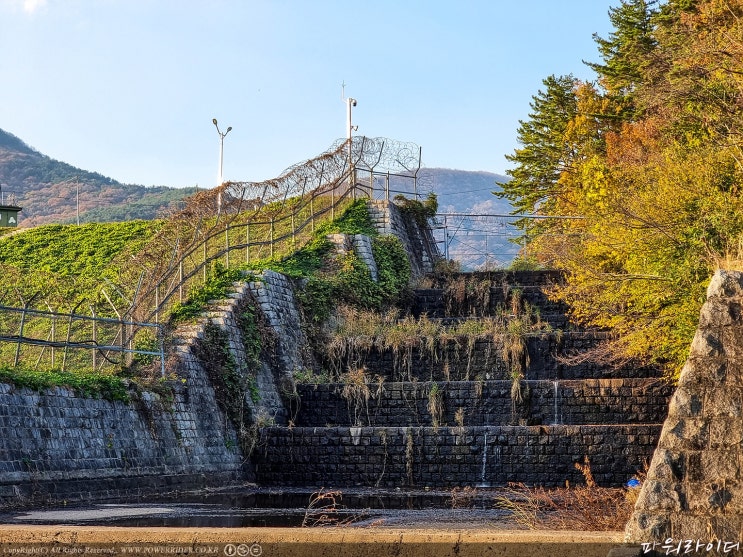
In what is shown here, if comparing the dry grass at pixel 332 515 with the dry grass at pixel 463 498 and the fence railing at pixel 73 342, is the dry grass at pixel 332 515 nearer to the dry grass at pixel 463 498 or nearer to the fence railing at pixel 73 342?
the dry grass at pixel 463 498

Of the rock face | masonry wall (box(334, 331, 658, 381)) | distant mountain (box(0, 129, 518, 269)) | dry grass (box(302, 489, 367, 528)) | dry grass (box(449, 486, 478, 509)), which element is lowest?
dry grass (box(449, 486, 478, 509))

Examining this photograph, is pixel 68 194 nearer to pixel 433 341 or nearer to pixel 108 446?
pixel 433 341

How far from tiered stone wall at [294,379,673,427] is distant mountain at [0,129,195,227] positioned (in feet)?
210

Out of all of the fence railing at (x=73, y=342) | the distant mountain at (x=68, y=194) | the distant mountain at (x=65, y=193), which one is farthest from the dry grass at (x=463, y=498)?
the distant mountain at (x=65, y=193)

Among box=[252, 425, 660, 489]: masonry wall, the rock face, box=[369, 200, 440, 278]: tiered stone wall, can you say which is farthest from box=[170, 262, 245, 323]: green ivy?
the rock face

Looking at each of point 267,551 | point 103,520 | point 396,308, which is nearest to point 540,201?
point 396,308

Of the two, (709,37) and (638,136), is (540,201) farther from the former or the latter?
(709,37)

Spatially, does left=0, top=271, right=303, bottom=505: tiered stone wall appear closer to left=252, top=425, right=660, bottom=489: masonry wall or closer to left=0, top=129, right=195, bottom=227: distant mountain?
left=252, top=425, right=660, bottom=489: masonry wall

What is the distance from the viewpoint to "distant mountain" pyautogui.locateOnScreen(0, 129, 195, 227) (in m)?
90.4

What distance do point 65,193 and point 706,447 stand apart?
99.9 m

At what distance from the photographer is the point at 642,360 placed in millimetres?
24609

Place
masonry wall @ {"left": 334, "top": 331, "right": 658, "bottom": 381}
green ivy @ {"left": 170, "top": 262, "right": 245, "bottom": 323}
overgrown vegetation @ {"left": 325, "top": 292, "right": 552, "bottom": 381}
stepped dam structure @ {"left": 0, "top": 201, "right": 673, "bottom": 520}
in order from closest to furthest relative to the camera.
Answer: stepped dam structure @ {"left": 0, "top": 201, "right": 673, "bottom": 520}
green ivy @ {"left": 170, "top": 262, "right": 245, "bottom": 323}
masonry wall @ {"left": 334, "top": 331, "right": 658, "bottom": 381}
overgrown vegetation @ {"left": 325, "top": 292, "right": 552, "bottom": 381}

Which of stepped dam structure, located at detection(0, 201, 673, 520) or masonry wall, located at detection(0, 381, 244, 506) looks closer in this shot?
masonry wall, located at detection(0, 381, 244, 506)

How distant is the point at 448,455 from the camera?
21.8 metres
